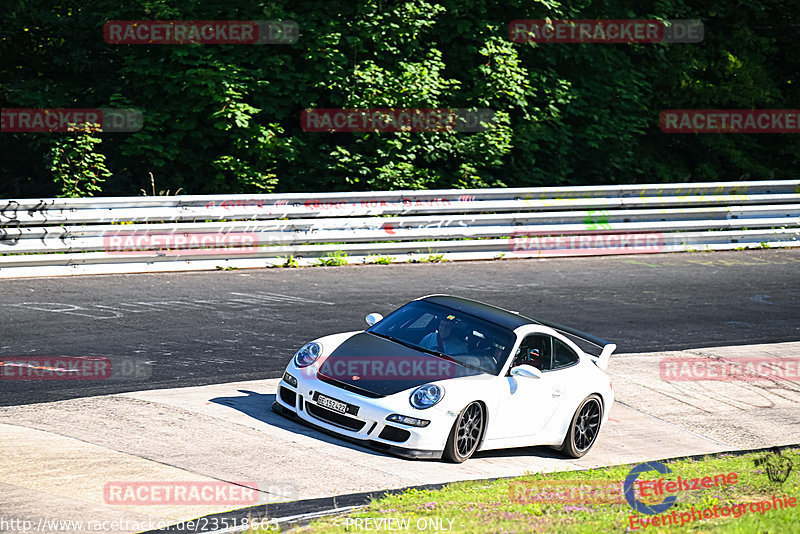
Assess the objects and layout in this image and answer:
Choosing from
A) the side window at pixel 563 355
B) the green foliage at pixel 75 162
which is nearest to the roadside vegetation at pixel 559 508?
the side window at pixel 563 355

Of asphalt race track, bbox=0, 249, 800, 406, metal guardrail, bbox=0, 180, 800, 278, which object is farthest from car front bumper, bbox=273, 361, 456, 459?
metal guardrail, bbox=0, 180, 800, 278

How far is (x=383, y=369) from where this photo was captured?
9.98m

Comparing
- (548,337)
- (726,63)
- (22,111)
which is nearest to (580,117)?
(726,63)

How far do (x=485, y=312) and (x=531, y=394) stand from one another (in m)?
1.09

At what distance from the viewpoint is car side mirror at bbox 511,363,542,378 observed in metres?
10.0

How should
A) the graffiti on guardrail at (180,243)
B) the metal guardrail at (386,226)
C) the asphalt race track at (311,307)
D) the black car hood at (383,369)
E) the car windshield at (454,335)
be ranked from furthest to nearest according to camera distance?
1. the graffiti on guardrail at (180,243)
2. the metal guardrail at (386,226)
3. the asphalt race track at (311,307)
4. the car windshield at (454,335)
5. the black car hood at (383,369)

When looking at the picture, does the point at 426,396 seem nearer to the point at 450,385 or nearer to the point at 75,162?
the point at 450,385

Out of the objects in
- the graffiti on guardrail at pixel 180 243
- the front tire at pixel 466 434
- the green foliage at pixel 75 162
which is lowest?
the front tire at pixel 466 434

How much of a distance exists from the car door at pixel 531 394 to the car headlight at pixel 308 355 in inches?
75.9

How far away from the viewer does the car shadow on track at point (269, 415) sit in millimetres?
9719

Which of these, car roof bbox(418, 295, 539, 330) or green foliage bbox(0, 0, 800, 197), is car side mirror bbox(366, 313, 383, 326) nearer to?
car roof bbox(418, 295, 539, 330)

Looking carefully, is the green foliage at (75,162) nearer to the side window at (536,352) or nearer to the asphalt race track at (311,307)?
the asphalt race track at (311,307)

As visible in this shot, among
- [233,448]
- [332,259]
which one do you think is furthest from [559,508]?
[332,259]

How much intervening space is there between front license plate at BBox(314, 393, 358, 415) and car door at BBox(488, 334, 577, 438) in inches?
56.9
